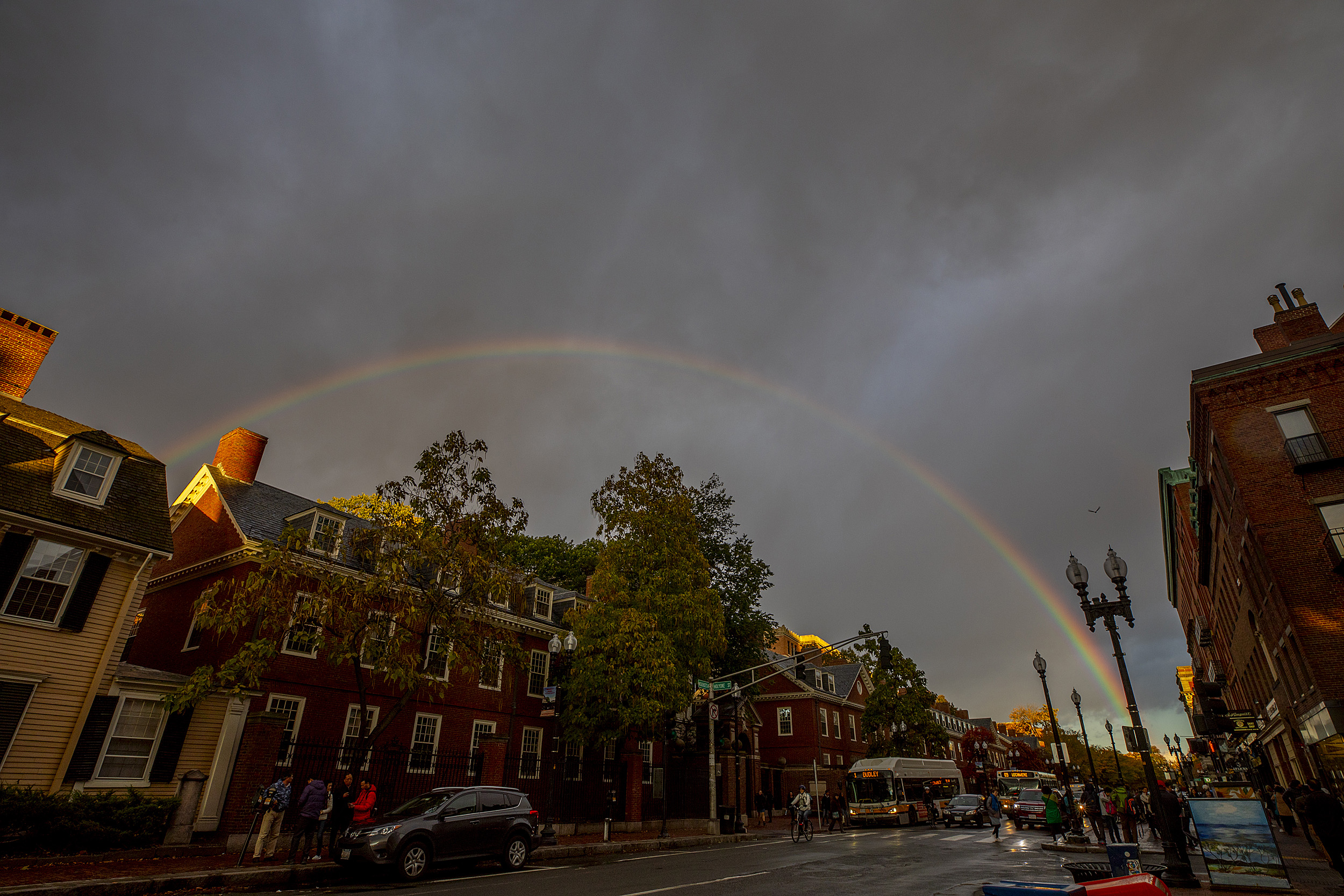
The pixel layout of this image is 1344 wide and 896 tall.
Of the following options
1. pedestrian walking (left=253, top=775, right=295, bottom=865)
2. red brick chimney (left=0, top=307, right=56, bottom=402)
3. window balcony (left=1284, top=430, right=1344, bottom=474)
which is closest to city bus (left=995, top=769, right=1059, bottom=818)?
window balcony (left=1284, top=430, right=1344, bottom=474)

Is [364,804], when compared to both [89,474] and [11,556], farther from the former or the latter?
[89,474]

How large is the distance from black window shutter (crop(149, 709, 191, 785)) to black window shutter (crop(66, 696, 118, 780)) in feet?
4.39

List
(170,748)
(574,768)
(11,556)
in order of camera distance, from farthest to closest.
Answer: (574,768), (170,748), (11,556)

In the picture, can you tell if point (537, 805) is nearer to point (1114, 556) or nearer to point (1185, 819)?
point (1114, 556)

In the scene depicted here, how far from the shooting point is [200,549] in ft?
82.0

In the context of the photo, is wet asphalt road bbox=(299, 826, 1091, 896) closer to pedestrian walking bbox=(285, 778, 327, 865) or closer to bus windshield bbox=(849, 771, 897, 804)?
pedestrian walking bbox=(285, 778, 327, 865)

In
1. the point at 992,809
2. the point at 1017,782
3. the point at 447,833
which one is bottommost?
the point at 992,809

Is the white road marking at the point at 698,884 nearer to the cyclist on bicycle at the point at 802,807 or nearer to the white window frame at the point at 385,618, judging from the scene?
the white window frame at the point at 385,618

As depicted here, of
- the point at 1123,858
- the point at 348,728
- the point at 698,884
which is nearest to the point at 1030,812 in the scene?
the point at 698,884

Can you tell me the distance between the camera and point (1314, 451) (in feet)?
74.3

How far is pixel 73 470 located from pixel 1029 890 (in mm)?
25379

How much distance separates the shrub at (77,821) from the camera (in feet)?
45.8

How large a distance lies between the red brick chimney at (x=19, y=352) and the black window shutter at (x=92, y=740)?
1284cm

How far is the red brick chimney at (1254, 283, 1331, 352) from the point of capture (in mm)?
28812
